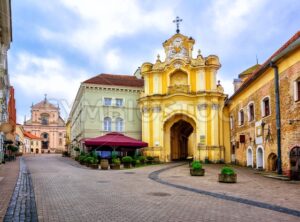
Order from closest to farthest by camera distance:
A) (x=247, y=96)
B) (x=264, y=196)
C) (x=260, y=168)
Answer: (x=264, y=196), (x=260, y=168), (x=247, y=96)

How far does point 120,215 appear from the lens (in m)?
8.65

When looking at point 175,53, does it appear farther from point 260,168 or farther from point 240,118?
point 260,168

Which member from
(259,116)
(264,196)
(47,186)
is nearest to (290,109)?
(259,116)

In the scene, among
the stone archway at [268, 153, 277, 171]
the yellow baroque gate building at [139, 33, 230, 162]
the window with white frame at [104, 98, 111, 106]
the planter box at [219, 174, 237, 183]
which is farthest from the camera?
the window with white frame at [104, 98, 111, 106]

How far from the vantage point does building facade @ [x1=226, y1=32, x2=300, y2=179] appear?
18391mm

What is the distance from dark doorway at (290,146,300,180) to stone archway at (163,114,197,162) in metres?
18.1

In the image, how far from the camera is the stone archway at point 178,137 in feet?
122

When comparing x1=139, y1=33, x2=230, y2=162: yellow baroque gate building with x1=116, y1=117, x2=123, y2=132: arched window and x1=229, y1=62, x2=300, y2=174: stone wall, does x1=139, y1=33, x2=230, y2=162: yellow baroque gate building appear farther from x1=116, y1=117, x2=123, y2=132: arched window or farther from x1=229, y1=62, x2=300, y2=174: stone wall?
x1=116, y1=117, x2=123, y2=132: arched window

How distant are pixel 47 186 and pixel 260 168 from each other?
638 inches

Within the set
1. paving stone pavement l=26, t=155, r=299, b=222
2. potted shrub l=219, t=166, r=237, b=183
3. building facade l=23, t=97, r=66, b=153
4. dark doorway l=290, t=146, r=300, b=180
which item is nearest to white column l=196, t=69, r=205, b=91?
dark doorway l=290, t=146, r=300, b=180

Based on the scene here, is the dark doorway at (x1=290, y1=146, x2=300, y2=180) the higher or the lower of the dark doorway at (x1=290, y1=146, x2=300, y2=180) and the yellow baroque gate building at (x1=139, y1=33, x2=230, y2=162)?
the lower

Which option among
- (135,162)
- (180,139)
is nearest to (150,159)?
(135,162)

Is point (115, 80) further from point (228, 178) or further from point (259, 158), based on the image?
point (228, 178)

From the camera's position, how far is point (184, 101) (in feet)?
118
